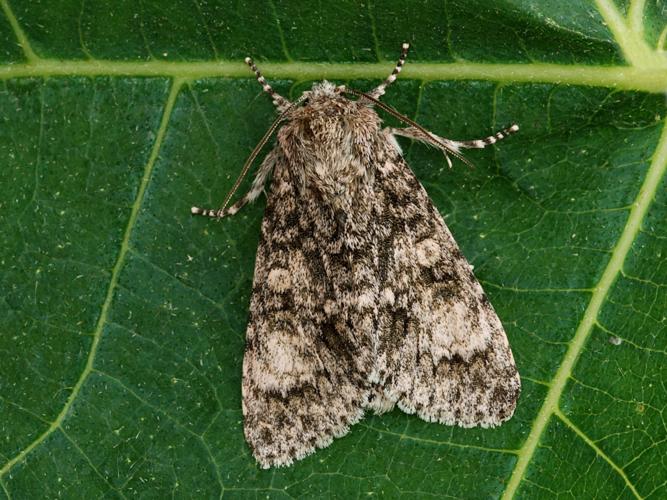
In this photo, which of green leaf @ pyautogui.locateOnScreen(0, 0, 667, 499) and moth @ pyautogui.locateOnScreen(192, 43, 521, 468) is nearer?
green leaf @ pyautogui.locateOnScreen(0, 0, 667, 499)

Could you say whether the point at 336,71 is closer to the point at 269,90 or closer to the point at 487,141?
the point at 269,90

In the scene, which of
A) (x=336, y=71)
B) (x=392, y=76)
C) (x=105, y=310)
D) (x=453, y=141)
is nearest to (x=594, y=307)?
(x=453, y=141)

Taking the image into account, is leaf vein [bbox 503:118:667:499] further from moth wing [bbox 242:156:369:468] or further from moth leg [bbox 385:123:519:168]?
moth wing [bbox 242:156:369:468]

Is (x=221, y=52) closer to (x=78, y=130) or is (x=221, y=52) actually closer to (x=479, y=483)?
(x=78, y=130)

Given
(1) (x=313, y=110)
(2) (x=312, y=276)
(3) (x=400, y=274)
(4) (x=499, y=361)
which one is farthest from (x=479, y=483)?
(1) (x=313, y=110)

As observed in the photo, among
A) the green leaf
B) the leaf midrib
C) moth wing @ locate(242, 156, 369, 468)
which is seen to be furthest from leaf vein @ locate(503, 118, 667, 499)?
moth wing @ locate(242, 156, 369, 468)

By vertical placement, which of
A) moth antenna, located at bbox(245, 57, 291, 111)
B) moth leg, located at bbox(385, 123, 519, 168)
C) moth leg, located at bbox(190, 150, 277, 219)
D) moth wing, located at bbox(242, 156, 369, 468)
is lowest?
moth wing, located at bbox(242, 156, 369, 468)
